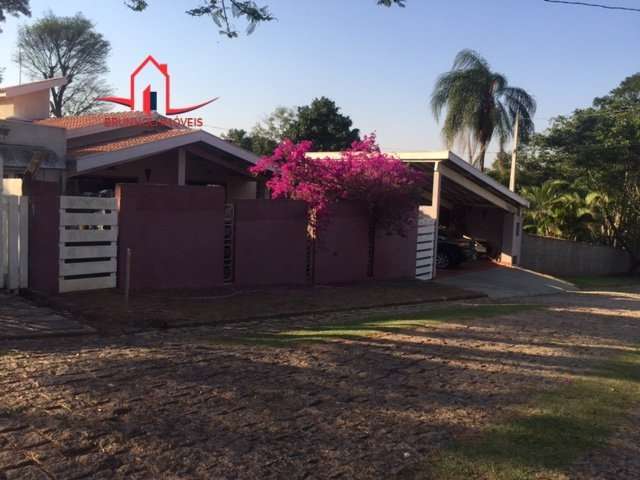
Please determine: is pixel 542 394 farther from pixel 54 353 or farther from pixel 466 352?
pixel 54 353

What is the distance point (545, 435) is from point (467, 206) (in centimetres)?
2142

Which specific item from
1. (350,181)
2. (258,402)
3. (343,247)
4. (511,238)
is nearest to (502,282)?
(511,238)

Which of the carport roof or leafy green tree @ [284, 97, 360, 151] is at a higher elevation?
leafy green tree @ [284, 97, 360, 151]

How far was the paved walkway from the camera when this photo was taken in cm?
761

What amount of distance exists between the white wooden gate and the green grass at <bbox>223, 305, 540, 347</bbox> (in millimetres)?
4266

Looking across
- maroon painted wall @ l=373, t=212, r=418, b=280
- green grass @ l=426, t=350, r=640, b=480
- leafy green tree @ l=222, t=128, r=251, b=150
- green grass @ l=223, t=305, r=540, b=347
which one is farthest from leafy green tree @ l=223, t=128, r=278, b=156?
green grass @ l=426, t=350, r=640, b=480

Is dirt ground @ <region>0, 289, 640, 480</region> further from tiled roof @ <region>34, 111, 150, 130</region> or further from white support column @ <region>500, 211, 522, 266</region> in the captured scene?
white support column @ <region>500, 211, 522, 266</region>

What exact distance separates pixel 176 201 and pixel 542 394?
298 inches

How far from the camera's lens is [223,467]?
4000 mm

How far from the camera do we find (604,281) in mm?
25656

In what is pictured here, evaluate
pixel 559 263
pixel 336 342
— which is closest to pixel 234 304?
pixel 336 342

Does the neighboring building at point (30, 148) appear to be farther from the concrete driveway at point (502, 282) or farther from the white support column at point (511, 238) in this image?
the white support column at point (511, 238)

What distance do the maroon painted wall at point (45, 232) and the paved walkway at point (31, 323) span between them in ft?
2.53

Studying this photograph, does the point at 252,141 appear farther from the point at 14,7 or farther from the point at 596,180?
the point at 14,7
